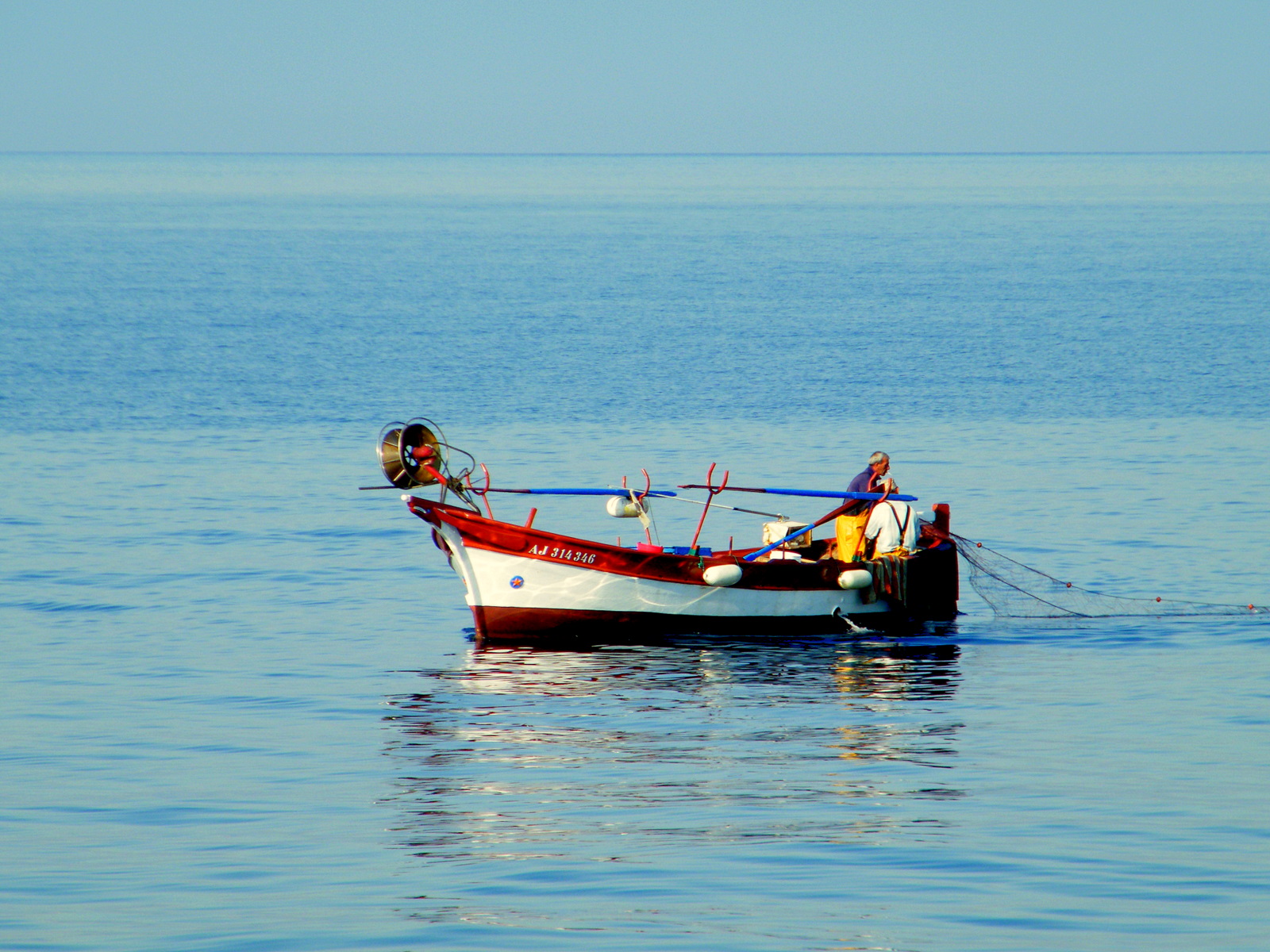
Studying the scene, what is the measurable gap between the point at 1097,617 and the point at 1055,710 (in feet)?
19.9

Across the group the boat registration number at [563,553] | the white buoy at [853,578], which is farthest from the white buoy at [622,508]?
the white buoy at [853,578]

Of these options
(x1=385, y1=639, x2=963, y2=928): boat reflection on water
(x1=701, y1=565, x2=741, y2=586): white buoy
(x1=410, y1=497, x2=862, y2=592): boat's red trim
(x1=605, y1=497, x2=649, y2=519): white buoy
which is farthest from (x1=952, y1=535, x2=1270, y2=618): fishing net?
(x1=605, y1=497, x2=649, y2=519): white buoy

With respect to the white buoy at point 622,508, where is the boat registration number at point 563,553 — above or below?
below

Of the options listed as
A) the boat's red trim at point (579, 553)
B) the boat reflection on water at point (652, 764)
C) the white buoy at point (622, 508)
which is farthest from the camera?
the white buoy at point (622, 508)

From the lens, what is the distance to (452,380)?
195 feet

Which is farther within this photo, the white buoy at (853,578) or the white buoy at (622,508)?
the white buoy at (622,508)

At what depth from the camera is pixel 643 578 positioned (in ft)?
74.8

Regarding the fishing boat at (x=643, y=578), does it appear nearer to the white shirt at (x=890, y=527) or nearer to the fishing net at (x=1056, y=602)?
the white shirt at (x=890, y=527)

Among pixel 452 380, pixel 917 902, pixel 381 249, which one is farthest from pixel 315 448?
pixel 381 249

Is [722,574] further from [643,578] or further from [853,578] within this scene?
[853,578]

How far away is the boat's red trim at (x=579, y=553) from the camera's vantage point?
22406mm

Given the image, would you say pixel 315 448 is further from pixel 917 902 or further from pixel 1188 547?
pixel 917 902

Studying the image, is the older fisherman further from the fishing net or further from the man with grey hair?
the fishing net

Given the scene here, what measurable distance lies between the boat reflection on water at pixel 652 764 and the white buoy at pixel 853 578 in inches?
34.4
